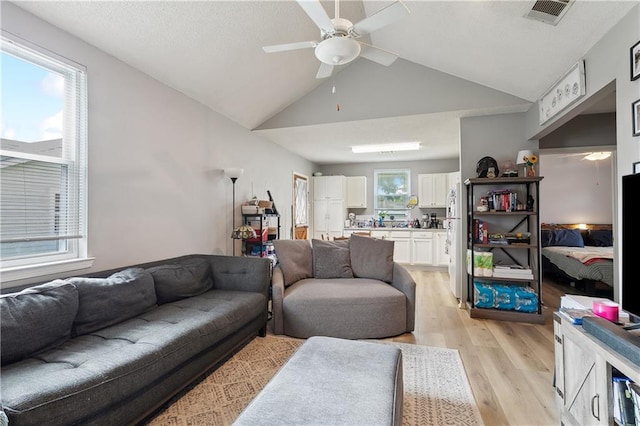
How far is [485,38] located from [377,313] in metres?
2.70

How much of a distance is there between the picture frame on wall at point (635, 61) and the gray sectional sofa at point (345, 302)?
2.15m

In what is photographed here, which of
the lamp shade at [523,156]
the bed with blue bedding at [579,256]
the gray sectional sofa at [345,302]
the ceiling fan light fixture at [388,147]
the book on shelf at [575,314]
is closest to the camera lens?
the book on shelf at [575,314]

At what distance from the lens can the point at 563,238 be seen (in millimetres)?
5488

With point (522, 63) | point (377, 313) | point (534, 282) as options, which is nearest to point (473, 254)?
point (534, 282)

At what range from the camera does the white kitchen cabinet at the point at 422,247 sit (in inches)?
240

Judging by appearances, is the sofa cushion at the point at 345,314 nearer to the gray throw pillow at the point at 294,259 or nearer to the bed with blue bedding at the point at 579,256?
the gray throw pillow at the point at 294,259

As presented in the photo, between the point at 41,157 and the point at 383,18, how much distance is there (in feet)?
8.06

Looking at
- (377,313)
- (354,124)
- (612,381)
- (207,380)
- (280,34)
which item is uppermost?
(280,34)

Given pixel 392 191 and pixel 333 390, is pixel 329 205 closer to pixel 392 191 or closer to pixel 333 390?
pixel 392 191

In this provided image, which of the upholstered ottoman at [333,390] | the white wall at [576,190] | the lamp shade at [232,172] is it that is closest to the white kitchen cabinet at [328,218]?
the lamp shade at [232,172]

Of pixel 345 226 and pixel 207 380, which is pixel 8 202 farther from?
pixel 345 226

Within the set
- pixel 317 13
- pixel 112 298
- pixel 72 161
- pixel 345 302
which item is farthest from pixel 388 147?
pixel 112 298

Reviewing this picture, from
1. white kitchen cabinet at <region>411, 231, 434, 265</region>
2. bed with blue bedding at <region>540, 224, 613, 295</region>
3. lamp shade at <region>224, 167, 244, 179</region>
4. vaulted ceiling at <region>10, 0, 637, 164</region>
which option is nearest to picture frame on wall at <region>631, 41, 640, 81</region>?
vaulted ceiling at <region>10, 0, 637, 164</region>

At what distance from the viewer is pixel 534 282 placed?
348 cm
